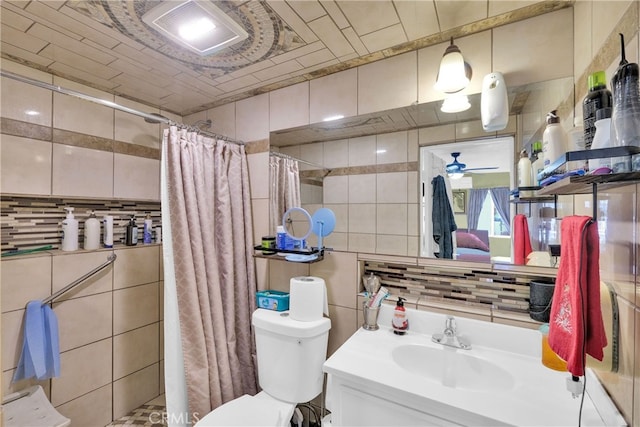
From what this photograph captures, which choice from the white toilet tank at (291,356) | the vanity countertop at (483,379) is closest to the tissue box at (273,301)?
the white toilet tank at (291,356)

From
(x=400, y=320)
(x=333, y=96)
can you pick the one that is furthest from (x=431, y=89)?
(x=400, y=320)

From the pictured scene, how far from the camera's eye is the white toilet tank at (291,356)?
145 cm

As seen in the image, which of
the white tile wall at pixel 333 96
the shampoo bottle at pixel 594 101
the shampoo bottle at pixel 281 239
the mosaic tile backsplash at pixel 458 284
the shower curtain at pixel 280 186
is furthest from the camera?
the shower curtain at pixel 280 186

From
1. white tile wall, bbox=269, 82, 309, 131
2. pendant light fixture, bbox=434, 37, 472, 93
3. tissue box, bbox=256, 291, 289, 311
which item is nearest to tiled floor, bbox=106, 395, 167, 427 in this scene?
tissue box, bbox=256, 291, 289, 311

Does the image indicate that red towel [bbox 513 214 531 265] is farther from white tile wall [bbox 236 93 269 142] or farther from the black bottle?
the black bottle

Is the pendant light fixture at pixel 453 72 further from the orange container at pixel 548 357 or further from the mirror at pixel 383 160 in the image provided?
the orange container at pixel 548 357

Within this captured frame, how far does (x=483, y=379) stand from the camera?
1147 millimetres

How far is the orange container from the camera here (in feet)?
3.43

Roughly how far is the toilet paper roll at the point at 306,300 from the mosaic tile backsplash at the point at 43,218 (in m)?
1.39

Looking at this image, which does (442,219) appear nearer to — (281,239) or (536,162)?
(536,162)

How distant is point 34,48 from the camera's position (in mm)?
1440

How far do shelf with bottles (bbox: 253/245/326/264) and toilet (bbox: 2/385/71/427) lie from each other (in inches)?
49.4

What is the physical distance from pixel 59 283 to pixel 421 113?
2.21 metres

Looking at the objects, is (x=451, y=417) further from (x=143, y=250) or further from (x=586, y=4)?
(x=143, y=250)
